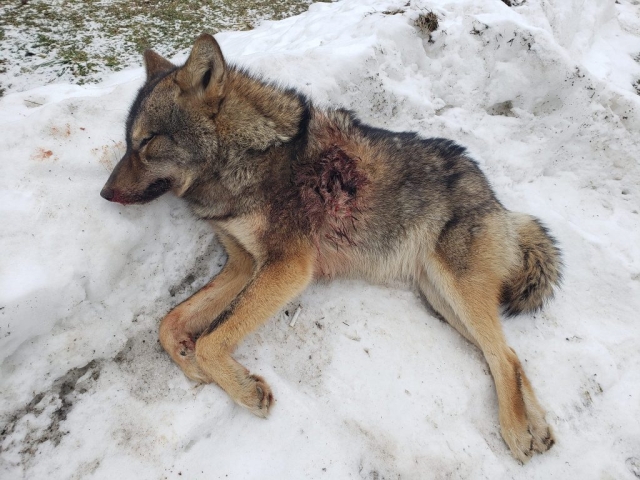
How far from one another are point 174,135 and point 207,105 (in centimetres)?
36

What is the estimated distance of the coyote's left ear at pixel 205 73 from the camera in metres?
3.10

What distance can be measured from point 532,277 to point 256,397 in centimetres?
260

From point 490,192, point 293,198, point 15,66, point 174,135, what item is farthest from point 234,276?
point 15,66

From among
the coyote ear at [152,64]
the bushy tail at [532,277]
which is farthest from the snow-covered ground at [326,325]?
the coyote ear at [152,64]

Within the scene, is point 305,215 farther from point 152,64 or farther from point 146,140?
point 152,64

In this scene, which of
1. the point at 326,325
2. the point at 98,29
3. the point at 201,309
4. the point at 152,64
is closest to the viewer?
the point at 201,309

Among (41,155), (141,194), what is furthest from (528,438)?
(41,155)

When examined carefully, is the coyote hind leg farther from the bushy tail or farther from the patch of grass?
the patch of grass

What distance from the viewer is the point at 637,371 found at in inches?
141

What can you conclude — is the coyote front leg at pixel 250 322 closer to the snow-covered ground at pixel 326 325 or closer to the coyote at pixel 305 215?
the coyote at pixel 305 215

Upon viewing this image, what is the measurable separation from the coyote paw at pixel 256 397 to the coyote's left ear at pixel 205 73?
222 cm

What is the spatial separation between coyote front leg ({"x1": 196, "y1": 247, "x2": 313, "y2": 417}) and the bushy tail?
74.1 inches

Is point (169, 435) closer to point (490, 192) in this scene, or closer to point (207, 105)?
point (207, 105)

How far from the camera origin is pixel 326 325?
11.6 feet
